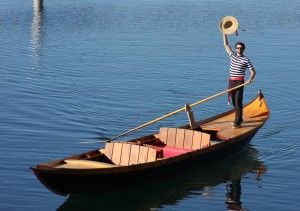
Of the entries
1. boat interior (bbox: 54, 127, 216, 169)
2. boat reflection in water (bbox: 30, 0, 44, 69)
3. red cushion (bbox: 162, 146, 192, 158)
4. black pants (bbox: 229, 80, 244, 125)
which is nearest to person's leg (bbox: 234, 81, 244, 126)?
black pants (bbox: 229, 80, 244, 125)

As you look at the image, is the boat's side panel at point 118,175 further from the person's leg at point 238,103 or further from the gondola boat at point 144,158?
the person's leg at point 238,103

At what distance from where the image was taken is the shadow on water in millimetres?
14102

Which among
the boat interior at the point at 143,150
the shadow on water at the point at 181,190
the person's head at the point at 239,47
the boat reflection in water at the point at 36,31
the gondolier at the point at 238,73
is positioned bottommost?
the shadow on water at the point at 181,190

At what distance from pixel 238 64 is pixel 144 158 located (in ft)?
12.8

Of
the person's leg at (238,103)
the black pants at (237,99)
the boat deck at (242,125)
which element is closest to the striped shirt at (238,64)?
the black pants at (237,99)

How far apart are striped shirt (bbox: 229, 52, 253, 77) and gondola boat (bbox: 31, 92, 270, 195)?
4.65ft

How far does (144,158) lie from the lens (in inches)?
570

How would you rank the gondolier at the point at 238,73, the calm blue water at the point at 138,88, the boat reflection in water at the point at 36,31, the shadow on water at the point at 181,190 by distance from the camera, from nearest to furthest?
the shadow on water at the point at 181,190
the calm blue water at the point at 138,88
the gondolier at the point at 238,73
the boat reflection in water at the point at 36,31

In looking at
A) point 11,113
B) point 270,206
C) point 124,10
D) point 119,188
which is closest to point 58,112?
point 11,113

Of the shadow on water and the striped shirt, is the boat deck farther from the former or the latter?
the striped shirt

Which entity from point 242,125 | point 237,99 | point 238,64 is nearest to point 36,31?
point 242,125

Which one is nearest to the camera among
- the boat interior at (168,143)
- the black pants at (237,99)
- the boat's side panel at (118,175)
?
the boat's side panel at (118,175)

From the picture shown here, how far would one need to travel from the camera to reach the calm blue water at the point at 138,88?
14750 millimetres

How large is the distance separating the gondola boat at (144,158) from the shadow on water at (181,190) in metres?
0.27
